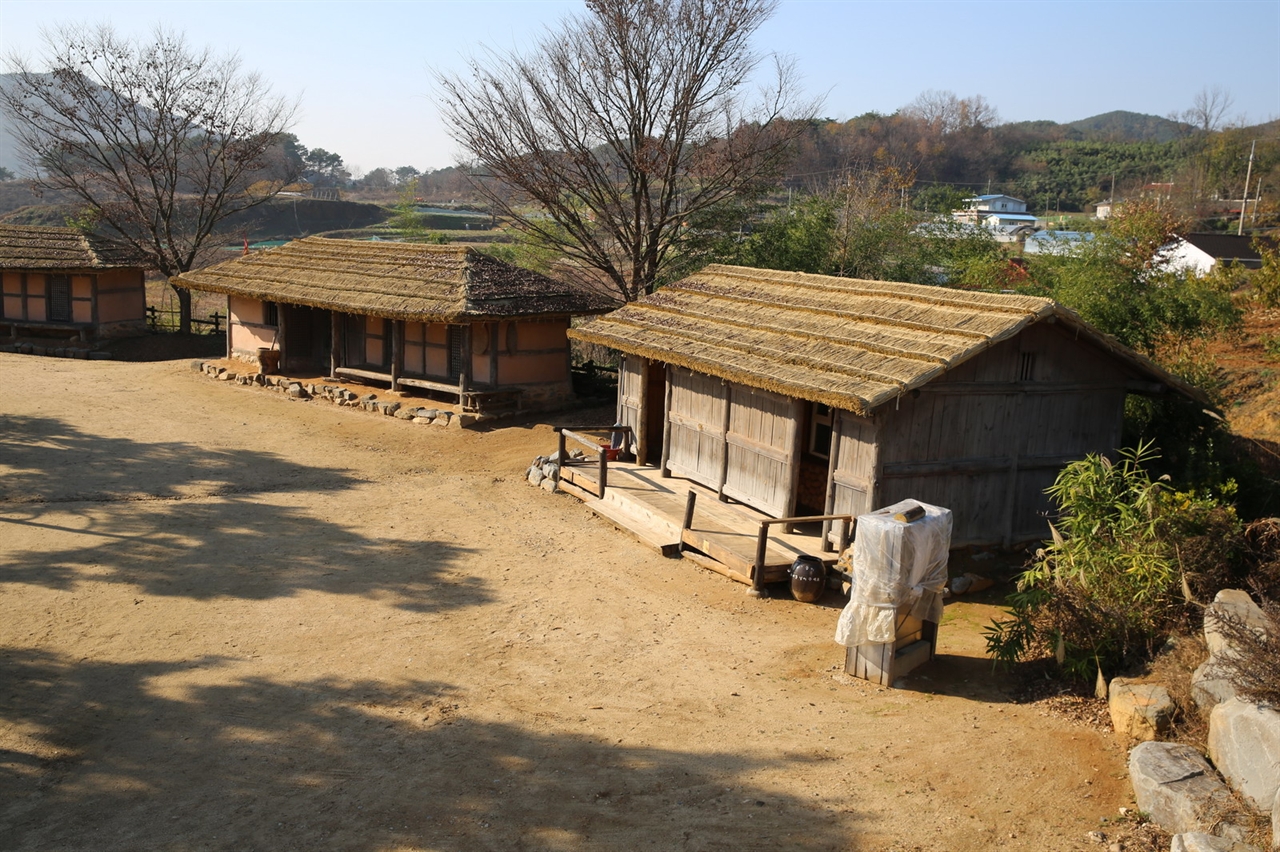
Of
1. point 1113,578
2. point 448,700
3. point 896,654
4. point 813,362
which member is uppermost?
point 813,362

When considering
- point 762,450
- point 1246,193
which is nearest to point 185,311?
point 762,450

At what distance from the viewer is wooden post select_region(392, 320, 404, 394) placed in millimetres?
20938

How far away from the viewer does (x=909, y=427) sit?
36.1 feet

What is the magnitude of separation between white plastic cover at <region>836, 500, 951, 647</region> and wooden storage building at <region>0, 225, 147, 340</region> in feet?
80.4

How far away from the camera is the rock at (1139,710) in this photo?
7.12m

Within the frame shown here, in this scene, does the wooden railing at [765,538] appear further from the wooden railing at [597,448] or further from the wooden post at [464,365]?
the wooden post at [464,365]

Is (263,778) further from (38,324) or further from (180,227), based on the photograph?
(180,227)

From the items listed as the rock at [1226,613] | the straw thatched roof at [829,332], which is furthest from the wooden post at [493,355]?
the rock at [1226,613]

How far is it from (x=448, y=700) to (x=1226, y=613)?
20.2 feet

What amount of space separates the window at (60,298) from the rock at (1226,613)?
92.9 feet

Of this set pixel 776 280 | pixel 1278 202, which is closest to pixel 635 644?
pixel 776 280

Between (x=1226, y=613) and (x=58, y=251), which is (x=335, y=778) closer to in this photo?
(x=1226, y=613)

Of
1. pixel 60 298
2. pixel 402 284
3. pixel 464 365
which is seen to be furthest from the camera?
pixel 60 298

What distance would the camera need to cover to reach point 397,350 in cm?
2102
